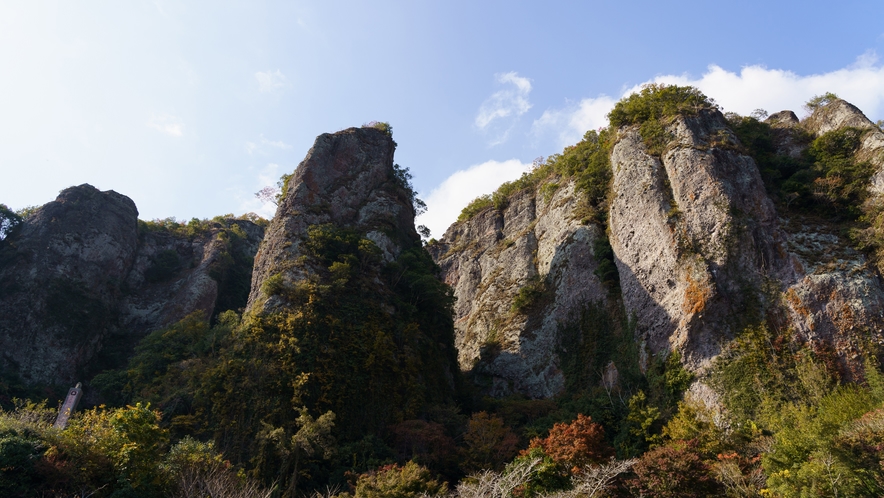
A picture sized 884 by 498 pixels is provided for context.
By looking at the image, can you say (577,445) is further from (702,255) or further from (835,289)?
(835,289)

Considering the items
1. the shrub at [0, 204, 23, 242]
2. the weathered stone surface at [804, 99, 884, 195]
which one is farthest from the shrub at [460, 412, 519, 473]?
the shrub at [0, 204, 23, 242]

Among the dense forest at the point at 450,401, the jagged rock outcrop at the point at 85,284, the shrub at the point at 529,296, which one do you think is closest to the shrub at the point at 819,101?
the dense forest at the point at 450,401

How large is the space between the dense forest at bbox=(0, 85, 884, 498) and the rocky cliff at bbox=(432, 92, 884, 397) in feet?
1.12

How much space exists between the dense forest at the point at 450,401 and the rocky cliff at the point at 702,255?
0.34 metres

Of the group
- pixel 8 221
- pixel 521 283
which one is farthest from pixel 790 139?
pixel 8 221

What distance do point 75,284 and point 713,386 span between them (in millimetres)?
42887

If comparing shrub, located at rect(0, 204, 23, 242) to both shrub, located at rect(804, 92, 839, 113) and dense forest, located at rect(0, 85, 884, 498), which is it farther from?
shrub, located at rect(804, 92, 839, 113)

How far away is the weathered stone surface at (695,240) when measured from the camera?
25.0 metres

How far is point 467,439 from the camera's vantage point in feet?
80.1

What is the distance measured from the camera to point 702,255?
26.6 meters

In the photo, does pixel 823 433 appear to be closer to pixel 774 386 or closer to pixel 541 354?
pixel 774 386

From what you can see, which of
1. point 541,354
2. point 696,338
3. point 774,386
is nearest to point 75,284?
point 541,354

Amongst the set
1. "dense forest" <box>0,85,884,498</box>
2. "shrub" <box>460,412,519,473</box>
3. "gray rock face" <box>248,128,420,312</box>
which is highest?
"gray rock face" <box>248,128,420,312</box>

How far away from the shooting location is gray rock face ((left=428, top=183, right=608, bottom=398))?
35000 mm
